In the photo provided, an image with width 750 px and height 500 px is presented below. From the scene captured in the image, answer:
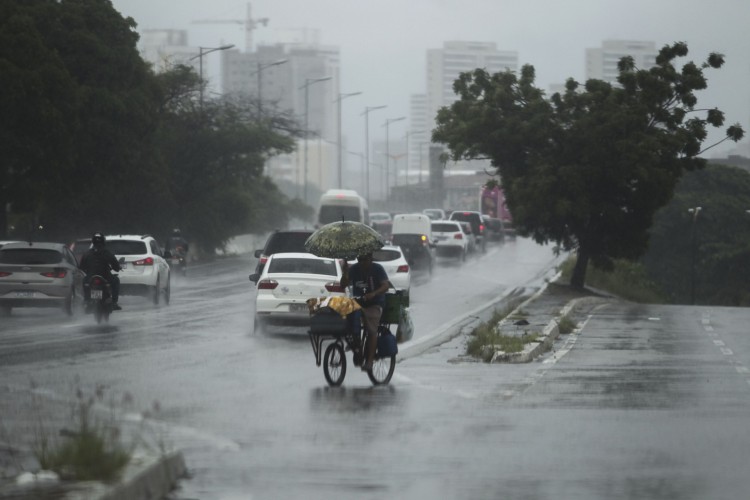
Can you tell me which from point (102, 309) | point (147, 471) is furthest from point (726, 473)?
point (102, 309)

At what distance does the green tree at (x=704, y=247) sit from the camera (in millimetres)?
83312

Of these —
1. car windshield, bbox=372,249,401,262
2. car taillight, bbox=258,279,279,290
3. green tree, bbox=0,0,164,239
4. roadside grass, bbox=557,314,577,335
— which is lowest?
roadside grass, bbox=557,314,577,335

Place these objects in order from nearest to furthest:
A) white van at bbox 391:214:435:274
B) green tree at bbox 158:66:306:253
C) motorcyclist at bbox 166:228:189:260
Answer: motorcyclist at bbox 166:228:189:260, white van at bbox 391:214:435:274, green tree at bbox 158:66:306:253

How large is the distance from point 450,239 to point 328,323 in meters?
52.0

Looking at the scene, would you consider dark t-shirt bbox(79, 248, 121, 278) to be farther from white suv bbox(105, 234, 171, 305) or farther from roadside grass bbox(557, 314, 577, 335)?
roadside grass bbox(557, 314, 577, 335)

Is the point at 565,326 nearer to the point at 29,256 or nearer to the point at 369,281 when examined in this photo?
the point at 29,256

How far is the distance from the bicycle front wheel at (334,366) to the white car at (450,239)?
5087 cm

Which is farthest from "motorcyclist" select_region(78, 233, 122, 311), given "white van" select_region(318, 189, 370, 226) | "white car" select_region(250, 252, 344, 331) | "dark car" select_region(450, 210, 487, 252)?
"dark car" select_region(450, 210, 487, 252)

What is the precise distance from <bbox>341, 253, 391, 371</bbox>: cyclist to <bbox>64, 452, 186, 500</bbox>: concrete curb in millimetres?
6972

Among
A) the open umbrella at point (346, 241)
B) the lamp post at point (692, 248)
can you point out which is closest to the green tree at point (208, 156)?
the lamp post at point (692, 248)

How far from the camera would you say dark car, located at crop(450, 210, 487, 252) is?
81.1 metres

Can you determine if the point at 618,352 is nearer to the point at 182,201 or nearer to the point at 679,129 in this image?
the point at 679,129

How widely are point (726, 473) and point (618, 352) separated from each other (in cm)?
1336

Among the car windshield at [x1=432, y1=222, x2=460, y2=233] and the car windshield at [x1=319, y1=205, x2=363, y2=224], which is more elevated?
the car windshield at [x1=319, y1=205, x2=363, y2=224]
